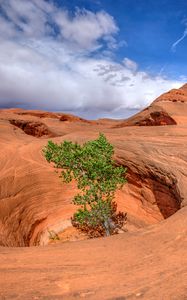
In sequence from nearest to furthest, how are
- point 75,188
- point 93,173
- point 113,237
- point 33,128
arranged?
point 113,237 → point 93,173 → point 75,188 → point 33,128

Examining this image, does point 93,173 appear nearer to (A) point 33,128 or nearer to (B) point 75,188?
(B) point 75,188

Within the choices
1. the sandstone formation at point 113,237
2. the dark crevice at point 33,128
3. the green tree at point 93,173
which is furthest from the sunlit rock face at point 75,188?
the dark crevice at point 33,128

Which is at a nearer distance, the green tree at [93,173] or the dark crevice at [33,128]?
the green tree at [93,173]

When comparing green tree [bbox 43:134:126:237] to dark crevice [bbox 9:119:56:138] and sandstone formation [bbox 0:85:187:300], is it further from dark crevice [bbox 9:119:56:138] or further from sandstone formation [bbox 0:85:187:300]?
dark crevice [bbox 9:119:56:138]

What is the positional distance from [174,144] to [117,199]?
13.6 ft

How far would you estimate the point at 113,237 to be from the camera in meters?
6.50

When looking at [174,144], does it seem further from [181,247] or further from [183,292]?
Result: [183,292]

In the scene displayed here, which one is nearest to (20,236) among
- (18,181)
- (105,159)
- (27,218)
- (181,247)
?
(27,218)

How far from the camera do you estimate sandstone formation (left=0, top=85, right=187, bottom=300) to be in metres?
4.30

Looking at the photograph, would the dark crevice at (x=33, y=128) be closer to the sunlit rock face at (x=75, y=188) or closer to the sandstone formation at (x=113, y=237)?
the sandstone formation at (x=113, y=237)

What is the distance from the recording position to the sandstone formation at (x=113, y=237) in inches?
169

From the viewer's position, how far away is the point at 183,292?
385cm

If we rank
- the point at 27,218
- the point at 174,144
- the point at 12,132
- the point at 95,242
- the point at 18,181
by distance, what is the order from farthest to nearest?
the point at 12,132
the point at 18,181
the point at 27,218
the point at 174,144
the point at 95,242

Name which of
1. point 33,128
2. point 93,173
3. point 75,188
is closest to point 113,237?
point 93,173
